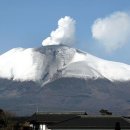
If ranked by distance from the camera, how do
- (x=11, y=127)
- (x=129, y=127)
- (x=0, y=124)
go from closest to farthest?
(x=129, y=127) → (x=11, y=127) → (x=0, y=124)

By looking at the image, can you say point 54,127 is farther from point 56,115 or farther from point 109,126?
point 56,115

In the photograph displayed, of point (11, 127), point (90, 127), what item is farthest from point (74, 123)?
point (11, 127)

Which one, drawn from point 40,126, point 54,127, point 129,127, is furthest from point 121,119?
point 40,126

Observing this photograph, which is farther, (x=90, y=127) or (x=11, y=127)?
(x=11, y=127)

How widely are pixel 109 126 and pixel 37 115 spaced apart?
78.0 ft

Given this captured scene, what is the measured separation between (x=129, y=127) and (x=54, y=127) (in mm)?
11750

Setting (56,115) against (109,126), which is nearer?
(109,126)

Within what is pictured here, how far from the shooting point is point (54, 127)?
326ft

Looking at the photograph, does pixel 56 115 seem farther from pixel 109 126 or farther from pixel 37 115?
pixel 109 126

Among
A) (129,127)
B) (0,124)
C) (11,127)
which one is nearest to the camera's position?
(129,127)

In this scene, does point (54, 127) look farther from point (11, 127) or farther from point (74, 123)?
point (11, 127)

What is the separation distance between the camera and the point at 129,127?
96.8 metres

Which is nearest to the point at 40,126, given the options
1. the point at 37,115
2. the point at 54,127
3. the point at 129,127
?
the point at 37,115

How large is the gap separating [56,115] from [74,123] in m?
18.4
